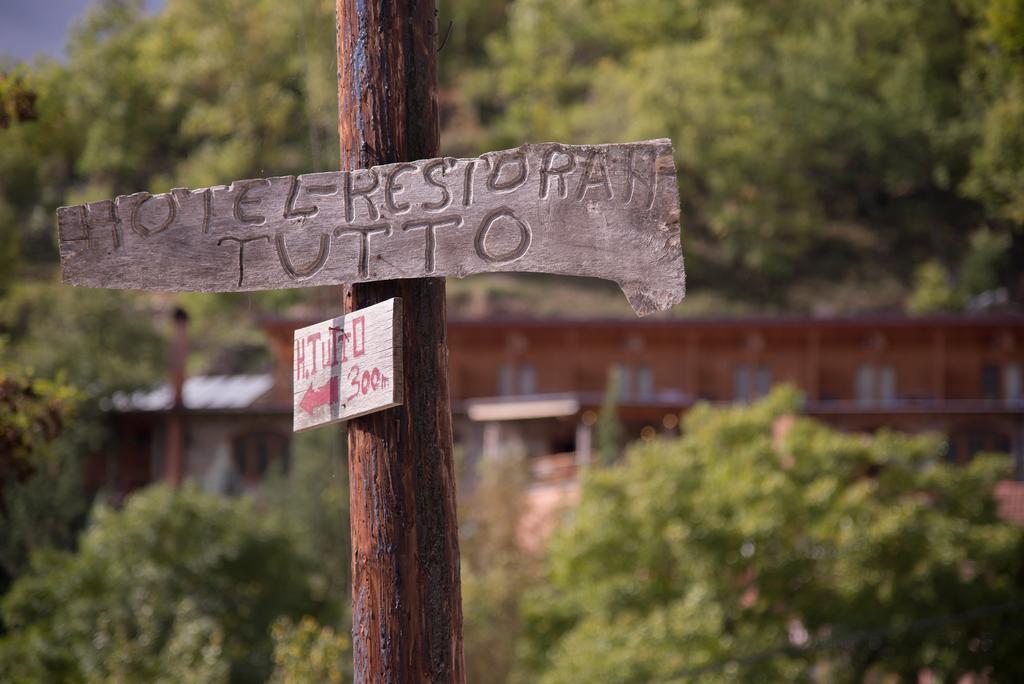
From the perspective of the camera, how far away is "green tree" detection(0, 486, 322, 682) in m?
21.0

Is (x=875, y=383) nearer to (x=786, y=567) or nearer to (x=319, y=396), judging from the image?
(x=786, y=567)

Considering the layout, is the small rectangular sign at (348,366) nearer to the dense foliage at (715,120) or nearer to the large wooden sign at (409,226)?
the large wooden sign at (409,226)

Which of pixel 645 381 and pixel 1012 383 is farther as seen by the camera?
pixel 1012 383

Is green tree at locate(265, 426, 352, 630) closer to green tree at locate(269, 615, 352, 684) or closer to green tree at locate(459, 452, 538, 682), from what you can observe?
green tree at locate(459, 452, 538, 682)

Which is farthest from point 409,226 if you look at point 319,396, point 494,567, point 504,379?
point 504,379

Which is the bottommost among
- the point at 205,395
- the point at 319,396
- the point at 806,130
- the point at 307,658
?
the point at 307,658

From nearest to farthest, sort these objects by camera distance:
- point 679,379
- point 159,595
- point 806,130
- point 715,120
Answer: point 159,595 < point 679,379 < point 715,120 < point 806,130

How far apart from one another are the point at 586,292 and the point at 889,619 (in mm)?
33104

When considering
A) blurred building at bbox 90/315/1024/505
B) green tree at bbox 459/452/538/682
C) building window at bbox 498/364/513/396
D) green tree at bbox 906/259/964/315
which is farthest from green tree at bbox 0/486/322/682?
green tree at bbox 906/259/964/315

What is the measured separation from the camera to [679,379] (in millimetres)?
40969

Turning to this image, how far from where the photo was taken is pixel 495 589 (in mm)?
24000

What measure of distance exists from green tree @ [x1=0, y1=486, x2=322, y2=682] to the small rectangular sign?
1604cm

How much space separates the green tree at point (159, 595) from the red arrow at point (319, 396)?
52.6 feet

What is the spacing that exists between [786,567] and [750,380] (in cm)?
1877
